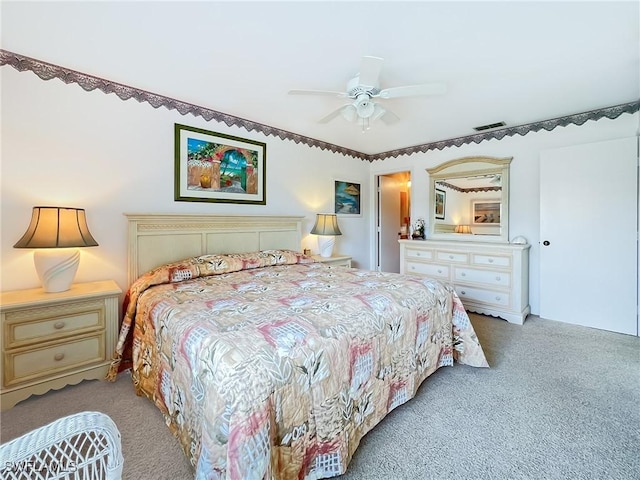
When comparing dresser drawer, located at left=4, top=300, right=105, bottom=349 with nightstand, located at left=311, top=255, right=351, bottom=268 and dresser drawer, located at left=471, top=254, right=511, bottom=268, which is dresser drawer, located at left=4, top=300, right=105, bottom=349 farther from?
dresser drawer, located at left=471, top=254, right=511, bottom=268

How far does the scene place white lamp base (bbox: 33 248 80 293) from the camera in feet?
6.72

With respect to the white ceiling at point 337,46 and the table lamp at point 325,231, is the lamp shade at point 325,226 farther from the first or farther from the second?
the white ceiling at point 337,46

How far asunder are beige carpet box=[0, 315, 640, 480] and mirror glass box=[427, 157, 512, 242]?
188cm

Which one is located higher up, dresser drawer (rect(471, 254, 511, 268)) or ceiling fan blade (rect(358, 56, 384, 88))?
ceiling fan blade (rect(358, 56, 384, 88))

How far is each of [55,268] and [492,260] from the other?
13.9 ft

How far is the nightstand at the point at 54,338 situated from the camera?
→ 1.84 metres

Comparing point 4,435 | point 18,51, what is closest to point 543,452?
point 4,435

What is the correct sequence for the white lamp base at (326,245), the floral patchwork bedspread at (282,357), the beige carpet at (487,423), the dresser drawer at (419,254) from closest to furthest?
the floral patchwork bedspread at (282,357) < the beige carpet at (487,423) < the white lamp base at (326,245) < the dresser drawer at (419,254)

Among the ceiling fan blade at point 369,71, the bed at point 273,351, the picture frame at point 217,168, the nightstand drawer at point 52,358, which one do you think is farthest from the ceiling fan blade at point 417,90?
the nightstand drawer at point 52,358

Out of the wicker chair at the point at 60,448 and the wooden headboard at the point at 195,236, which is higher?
the wooden headboard at the point at 195,236

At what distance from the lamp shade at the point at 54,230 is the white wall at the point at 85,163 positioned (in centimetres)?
26

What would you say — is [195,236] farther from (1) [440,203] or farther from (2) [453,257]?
Result: (1) [440,203]

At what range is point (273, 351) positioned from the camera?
3.90 ft

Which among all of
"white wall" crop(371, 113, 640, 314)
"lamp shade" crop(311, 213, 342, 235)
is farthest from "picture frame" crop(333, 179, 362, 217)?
"white wall" crop(371, 113, 640, 314)
